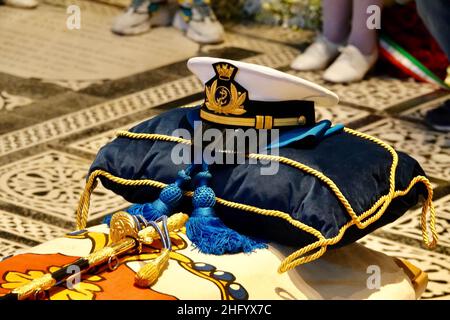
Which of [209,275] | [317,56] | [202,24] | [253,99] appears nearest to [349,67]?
[317,56]

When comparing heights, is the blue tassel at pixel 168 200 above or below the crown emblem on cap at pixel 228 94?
below

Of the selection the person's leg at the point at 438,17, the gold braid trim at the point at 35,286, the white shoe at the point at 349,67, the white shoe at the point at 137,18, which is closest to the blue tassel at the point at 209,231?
the gold braid trim at the point at 35,286

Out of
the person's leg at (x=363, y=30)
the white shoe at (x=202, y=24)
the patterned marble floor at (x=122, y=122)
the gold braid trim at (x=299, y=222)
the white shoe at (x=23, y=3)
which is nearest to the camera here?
the gold braid trim at (x=299, y=222)

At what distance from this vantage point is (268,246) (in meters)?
2.23

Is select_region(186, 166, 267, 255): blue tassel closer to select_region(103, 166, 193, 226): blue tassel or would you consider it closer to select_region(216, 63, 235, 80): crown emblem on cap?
select_region(103, 166, 193, 226): blue tassel

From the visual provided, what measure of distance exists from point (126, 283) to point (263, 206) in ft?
1.09

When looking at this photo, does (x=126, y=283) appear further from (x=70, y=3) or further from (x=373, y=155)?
(x=70, y=3)

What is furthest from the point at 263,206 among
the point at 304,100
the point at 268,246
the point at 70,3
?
the point at 70,3

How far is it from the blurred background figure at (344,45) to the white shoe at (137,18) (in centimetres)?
85

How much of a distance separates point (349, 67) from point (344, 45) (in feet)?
0.80

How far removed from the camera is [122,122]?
13.2 feet

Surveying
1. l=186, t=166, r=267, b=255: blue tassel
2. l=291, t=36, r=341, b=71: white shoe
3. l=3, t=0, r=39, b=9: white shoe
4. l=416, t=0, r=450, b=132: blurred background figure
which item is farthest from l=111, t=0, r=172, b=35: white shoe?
l=186, t=166, r=267, b=255: blue tassel

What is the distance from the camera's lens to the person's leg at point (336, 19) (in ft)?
15.4

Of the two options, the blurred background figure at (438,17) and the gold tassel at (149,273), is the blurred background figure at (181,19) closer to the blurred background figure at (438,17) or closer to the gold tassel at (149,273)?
the blurred background figure at (438,17)
